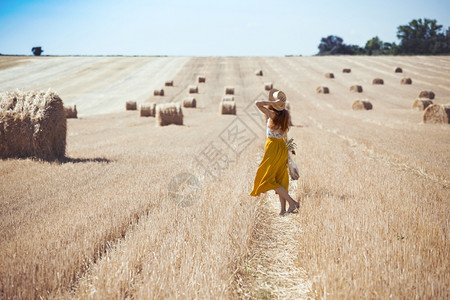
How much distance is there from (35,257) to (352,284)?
2.72 m

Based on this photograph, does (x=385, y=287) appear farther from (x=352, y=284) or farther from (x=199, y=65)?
(x=199, y=65)

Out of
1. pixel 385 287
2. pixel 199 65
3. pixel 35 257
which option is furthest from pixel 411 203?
pixel 199 65

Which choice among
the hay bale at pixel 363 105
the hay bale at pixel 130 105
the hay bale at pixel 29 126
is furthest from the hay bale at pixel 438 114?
the hay bale at pixel 130 105

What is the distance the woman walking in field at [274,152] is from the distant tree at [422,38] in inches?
3183

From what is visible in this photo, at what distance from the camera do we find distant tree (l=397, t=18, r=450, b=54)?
222 ft

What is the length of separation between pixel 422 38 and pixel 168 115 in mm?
81291

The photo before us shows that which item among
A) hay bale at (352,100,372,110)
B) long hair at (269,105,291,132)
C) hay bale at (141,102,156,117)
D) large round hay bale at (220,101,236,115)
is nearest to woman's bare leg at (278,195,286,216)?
long hair at (269,105,291,132)

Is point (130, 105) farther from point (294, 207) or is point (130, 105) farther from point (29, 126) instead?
point (294, 207)

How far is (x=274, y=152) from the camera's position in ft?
14.2

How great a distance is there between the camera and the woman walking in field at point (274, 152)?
4.26 m

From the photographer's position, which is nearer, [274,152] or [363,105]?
[274,152]

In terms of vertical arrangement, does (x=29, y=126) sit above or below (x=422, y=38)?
below

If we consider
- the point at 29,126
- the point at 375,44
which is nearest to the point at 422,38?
the point at 375,44

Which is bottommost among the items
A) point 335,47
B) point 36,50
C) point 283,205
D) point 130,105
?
point 283,205
